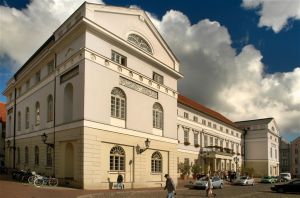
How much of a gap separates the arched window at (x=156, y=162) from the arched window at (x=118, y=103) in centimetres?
555

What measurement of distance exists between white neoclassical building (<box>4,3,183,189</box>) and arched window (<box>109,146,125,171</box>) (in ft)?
0.24

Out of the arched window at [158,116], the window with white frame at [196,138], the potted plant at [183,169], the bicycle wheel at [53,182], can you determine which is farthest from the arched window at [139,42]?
the window with white frame at [196,138]

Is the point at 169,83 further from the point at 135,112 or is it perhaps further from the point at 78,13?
the point at 78,13

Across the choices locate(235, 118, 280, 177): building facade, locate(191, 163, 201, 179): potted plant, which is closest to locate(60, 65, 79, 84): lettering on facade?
locate(191, 163, 201, 179): potted plant

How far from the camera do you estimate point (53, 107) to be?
1138 inches

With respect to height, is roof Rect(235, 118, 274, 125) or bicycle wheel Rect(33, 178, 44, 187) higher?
roof Rect(235, 118, 274, 125)

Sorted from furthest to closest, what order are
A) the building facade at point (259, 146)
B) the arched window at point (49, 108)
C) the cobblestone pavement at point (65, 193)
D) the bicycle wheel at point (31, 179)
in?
the building facade at point (259, 146) < the arched window at point (49, 108) < the bicycle wheel at point (31, 179) < the cobblestone pavement at point (65, 193)

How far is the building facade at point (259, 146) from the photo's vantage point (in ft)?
232

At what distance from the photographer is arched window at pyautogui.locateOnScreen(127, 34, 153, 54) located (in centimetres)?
Result: 3039

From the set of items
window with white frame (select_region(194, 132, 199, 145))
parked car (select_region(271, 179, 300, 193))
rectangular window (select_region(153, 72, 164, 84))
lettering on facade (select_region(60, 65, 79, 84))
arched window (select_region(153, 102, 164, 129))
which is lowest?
parked car (select_region(271, 179, 300, 193))

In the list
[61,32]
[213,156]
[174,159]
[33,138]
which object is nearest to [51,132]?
[33,138]

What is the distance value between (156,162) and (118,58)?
9.99 m

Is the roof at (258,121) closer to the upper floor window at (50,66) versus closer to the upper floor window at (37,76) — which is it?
the upper floor window at (37,76)

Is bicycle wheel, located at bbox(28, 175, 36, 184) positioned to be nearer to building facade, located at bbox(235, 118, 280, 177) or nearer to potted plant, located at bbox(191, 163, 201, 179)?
potted plant, located at bbox(191, 163, 201, 179)
